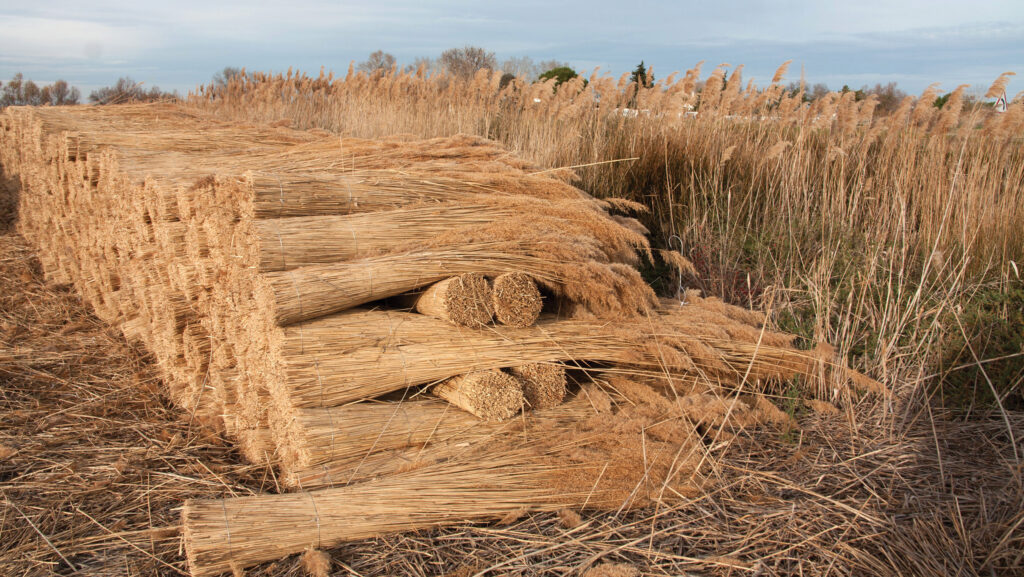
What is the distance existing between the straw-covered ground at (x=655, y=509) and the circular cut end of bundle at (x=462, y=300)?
2.68ft

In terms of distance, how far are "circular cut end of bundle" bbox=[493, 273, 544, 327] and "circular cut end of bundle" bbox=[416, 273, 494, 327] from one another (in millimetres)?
45

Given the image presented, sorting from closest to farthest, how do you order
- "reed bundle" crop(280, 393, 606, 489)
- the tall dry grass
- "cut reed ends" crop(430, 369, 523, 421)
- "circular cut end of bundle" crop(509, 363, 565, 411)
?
"reed bundle" crop(280, 393, 606, 489) → "cut reed ends" crop(430, 369, 523, 421) → "circular cut end of bundle" crop(509, 363, 565, 411) → the tall dry grass

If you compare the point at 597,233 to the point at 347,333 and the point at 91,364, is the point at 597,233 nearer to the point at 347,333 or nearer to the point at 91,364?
the point at 347,333

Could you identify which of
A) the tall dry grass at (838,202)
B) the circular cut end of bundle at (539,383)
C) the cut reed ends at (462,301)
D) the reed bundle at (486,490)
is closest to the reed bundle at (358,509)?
the reed bundle at (486,490)

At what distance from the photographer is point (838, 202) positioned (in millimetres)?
4637

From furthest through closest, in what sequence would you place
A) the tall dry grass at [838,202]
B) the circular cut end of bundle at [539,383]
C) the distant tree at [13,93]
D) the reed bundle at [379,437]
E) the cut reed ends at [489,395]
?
the distant tree at [13,93], the tall dry grass at [838,202], the circular cut end of bundle at [539,383], the cut reed ends at [489,395], the reed bundle at [379,437]

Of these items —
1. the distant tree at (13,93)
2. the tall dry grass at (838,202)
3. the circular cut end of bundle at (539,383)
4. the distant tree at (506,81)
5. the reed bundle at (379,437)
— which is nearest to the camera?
the reed bundle at (379,437)

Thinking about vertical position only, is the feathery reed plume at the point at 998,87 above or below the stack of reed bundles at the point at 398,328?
above

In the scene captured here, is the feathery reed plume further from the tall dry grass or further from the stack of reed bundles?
the stack of reed bundles

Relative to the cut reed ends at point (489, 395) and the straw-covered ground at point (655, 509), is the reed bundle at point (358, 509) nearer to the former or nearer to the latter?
the straw-covered ground at point (655, 509)

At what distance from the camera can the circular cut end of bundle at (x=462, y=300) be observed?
2.62 m

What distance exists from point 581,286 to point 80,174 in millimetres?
3970

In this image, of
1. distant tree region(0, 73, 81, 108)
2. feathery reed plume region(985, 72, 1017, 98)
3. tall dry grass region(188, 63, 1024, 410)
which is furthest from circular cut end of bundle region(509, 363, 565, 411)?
distant tree region(0, 73, 81, 108)

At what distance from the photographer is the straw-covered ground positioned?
2.12 metres
